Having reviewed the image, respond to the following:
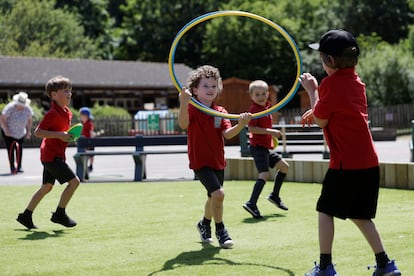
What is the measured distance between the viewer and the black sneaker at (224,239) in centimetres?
739

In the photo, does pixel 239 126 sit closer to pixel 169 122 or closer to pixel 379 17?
pixel 169 122

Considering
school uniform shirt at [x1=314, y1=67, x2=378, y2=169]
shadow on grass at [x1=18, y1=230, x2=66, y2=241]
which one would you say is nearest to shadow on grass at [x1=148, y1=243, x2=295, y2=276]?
school uniform shirt at [x1=314, y1=67, x2=378, y2=169]

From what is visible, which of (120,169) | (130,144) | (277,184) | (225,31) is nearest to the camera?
(277,184)

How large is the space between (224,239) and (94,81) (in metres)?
43.3

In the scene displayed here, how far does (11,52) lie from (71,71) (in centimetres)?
1150

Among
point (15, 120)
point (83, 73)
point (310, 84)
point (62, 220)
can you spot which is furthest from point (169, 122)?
point (310, 84)

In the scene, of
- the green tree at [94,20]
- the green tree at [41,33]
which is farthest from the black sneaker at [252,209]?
the green tree at [94,20]

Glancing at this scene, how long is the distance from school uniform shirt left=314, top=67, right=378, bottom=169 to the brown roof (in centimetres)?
4200

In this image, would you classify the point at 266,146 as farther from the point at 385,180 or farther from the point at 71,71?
the point at 71,71

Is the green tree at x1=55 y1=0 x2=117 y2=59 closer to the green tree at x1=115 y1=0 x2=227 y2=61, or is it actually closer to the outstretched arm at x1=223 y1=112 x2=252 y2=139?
the green tree at x1=115 y1=0 x2=227 y2=61

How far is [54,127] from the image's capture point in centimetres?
881

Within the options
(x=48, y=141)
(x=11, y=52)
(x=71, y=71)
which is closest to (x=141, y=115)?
(x=71, y=71)

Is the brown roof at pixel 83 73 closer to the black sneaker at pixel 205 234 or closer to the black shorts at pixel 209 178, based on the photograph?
the black sneaker at pixel 205 234

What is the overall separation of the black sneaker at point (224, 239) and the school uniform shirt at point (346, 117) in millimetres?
2030
